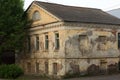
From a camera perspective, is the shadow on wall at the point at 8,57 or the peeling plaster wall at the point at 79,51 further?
the shadow on wall at the point at 8,57

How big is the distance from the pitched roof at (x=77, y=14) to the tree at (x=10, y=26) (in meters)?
3.01

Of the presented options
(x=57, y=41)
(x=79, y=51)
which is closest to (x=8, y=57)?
(x=57, y=41)

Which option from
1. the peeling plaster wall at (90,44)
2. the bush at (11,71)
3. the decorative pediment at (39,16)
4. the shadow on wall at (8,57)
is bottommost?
the bush at (11,71)

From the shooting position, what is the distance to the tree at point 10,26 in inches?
1524

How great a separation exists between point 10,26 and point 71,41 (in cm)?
872

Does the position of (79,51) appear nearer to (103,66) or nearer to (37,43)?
(103,66)

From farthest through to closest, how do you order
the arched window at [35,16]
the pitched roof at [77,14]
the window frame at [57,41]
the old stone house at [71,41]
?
the arched window at [35,16] → the window frame at [57,41] → the pitched roof at [77,14] → the old stone house at [71,41]

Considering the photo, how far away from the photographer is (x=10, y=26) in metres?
39.2

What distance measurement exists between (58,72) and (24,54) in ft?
29.6

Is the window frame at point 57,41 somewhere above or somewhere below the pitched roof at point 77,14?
below

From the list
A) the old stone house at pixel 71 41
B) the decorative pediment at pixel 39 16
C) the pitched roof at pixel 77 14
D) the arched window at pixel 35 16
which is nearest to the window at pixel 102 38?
the old stone house at pixel 71 41

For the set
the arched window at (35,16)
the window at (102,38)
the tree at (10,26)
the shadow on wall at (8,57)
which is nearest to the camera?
the window at (102,38)

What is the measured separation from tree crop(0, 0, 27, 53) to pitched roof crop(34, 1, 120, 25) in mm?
3010

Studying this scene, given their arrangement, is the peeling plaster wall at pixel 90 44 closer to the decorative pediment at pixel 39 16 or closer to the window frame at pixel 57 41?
the window frame at pixel 57 41
